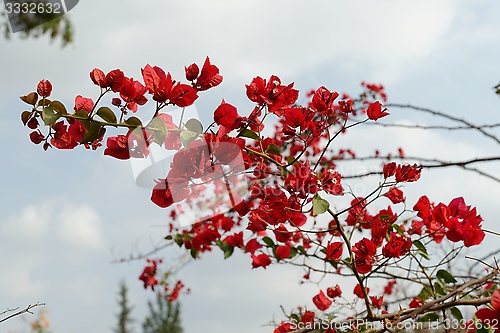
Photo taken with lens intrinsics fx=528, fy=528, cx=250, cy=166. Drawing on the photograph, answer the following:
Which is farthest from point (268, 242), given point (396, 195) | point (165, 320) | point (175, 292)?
point (165, 320)

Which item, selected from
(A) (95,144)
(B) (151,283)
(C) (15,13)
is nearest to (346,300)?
(A) (95,144)

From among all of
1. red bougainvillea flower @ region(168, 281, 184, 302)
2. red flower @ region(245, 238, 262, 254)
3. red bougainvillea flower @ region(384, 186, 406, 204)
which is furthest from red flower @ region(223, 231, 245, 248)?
red bougainvillea flower @ region(168, 281, 184, 302)

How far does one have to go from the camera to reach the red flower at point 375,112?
52.5 inches

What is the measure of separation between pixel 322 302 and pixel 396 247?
522mm

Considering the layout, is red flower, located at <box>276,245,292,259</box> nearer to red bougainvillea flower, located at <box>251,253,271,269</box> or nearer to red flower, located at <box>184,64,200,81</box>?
red bougainvillea flower, located at <box>251,253,271,269</box>

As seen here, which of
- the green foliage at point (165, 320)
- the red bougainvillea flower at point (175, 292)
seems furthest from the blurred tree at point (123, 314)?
the red bougainvillea flower at point (175, 292)

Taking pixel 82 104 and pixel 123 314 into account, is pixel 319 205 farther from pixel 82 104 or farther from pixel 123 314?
pixel 123 314

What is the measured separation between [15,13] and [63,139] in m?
3.09

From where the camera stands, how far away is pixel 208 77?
1.19 metres

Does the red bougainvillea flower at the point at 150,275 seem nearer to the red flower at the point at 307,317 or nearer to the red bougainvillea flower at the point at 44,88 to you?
the red flower at the point at 307,317

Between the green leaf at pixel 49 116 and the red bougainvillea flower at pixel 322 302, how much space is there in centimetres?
121

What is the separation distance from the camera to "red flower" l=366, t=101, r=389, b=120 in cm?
133

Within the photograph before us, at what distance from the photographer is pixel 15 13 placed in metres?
3.79

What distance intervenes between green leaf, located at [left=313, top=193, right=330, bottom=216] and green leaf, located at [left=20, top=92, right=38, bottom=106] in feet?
2.21
